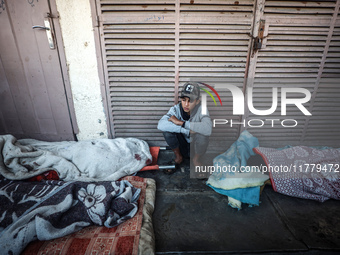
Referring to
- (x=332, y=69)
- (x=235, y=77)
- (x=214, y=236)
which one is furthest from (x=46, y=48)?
(x=332, y=69)

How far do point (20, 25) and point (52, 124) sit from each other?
1.38 metres

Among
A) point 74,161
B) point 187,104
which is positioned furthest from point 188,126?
point 74,161

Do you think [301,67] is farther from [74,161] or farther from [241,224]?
[74,161]

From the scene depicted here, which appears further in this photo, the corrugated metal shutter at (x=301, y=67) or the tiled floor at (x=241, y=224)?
the corrugated metal shutter at (x=301, y=67)

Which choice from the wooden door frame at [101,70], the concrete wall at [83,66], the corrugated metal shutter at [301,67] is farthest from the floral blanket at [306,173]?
the concrete wall at [83,66]

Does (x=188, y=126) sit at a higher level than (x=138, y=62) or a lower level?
lower

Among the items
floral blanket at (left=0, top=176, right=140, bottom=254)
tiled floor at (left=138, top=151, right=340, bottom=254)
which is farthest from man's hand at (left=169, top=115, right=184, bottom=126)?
floral blanket at (left=0, top=176, right=140, bottom=254)

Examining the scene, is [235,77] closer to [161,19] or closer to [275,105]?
[275,105]

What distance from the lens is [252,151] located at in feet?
8.53

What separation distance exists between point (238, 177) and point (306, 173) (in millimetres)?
766

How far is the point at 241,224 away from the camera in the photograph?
1.77 metres

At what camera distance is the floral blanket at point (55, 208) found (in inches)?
56.9

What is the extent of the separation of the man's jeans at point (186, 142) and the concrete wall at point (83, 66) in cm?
112

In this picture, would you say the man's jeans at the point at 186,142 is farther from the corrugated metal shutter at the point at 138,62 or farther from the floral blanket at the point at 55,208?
the floral blanket at the point at 55,208
